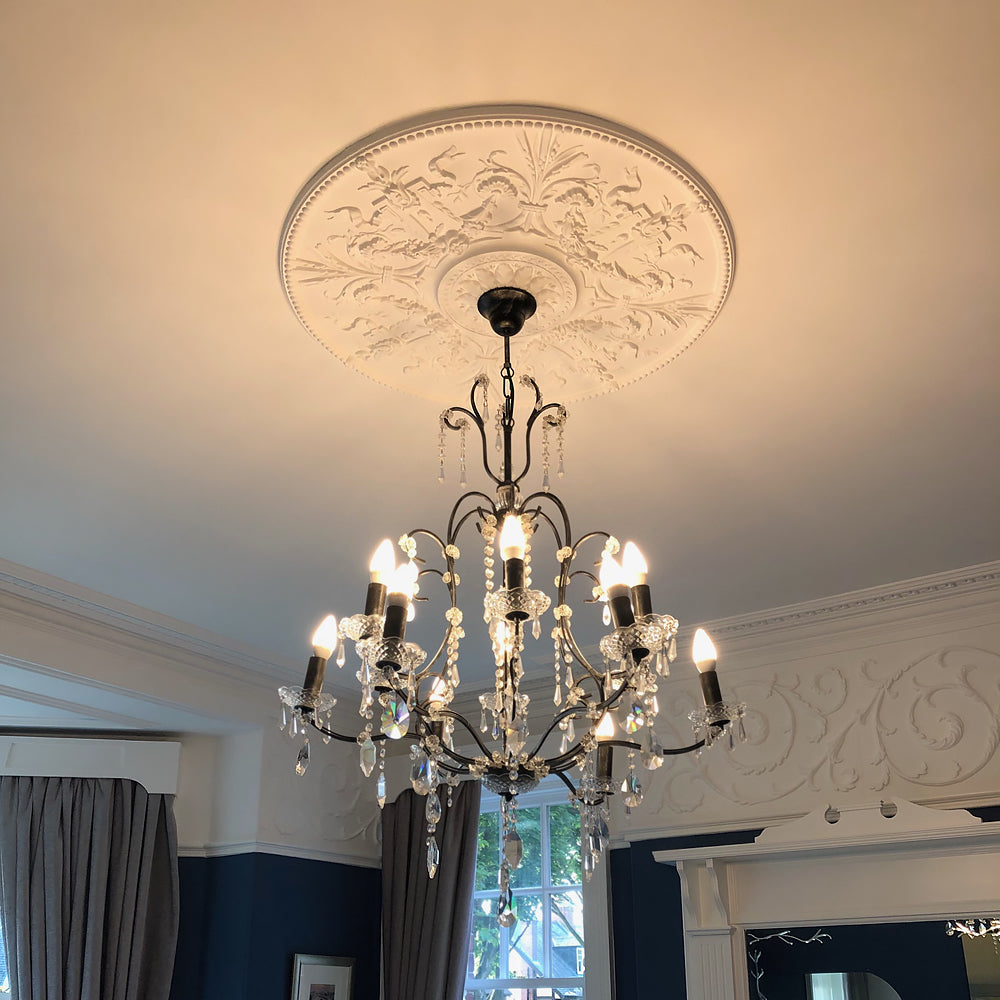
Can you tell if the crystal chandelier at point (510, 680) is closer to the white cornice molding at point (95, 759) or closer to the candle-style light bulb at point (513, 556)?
the candle-style light bulb at point (513, 556)

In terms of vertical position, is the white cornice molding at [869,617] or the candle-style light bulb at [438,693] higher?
the white cornice molding at [869,617]

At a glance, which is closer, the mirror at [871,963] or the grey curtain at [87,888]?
the mirror at [871,963]

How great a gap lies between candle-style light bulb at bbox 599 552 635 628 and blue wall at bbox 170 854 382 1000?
337cm

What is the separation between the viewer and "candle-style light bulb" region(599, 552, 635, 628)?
70.4 inches

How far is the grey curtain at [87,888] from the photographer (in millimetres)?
4270

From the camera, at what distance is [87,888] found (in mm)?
4488

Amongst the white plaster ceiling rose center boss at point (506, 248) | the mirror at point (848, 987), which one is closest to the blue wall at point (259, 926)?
the mirror at point (848, 987)

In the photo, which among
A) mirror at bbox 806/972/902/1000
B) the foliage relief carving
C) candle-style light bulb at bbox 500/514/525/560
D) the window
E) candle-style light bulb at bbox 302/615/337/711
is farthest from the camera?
the window

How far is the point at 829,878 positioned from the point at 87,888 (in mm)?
3255

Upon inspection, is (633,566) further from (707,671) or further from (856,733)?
(856,733)

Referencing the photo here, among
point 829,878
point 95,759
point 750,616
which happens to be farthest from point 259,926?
point 750,616


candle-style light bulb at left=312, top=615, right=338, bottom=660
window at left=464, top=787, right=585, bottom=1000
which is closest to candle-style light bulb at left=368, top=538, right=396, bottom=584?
candle-style light bulb at left=312, top=615, right=338, bottom=660

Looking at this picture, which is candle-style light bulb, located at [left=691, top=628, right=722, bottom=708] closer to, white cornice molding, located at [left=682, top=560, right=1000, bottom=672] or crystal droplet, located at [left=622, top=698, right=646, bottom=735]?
crystal droplet, located at [left=622, top=698, right=646, bottom=735]

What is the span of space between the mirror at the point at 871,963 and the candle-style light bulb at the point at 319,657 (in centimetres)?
263
